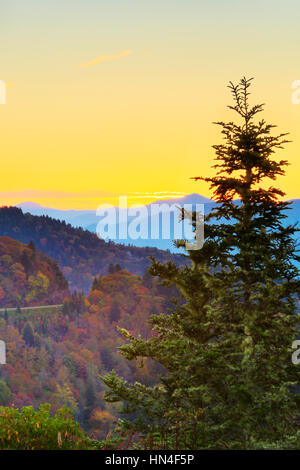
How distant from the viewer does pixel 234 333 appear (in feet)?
50.4

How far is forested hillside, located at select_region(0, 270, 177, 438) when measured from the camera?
11831cm

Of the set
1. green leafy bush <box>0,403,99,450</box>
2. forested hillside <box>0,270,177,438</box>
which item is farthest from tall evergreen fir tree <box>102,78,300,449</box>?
forested hillside <box>0,270,177,438</box>

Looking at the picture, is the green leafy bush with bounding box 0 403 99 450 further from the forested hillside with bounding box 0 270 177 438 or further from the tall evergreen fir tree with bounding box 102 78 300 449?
the forested hillside with bounding box 0 270 177 438

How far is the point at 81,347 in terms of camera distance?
162m

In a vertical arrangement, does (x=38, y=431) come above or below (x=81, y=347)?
above

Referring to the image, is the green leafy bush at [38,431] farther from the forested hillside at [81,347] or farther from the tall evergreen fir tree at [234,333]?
the forested hillside at [81,347]

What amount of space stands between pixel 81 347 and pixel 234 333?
151 meters

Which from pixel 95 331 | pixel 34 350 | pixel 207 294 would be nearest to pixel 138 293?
pixel 95 331

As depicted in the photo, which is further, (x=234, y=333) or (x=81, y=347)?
(x=81, y=347)

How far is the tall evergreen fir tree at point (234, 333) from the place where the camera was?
14.6m

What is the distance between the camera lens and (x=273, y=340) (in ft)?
49.7

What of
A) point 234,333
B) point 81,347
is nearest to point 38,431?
point 234,333

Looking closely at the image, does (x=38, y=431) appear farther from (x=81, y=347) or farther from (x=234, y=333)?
(x=81, y=347)

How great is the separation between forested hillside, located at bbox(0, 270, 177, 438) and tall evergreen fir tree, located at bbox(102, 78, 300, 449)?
92723 mm
